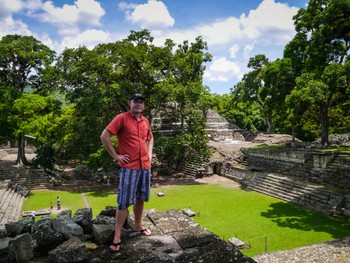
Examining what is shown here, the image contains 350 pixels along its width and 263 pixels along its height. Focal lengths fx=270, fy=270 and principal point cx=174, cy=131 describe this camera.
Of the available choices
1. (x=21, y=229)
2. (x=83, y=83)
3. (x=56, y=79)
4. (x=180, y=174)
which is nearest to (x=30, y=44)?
(x=56, y=79)

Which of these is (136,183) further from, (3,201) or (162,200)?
(3,201)

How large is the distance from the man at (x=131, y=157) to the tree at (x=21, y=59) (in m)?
22.0

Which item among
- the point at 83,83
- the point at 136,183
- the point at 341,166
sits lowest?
the point at 341,166

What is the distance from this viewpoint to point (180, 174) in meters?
24.4

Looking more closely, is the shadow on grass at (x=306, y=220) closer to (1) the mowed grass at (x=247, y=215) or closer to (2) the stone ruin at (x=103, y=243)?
(1) the mowed grass at (x=247, y=215)

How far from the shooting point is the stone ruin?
268 centimetres

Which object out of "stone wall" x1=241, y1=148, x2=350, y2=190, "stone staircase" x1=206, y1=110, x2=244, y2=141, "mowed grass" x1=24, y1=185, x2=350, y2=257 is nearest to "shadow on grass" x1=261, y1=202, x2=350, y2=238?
"mowed grass" x1=24, y1=185, x2=350, y2=257

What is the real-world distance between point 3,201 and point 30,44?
1397 centimetres

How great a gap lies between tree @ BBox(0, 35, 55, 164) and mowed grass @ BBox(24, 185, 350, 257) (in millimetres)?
10762

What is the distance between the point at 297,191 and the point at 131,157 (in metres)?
14.8

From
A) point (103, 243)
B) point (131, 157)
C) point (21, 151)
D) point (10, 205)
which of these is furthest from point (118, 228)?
point (21, 151)

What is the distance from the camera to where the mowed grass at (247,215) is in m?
9.79

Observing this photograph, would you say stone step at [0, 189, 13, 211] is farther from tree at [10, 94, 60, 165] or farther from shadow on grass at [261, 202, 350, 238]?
shadow on grass at [261, 202, 350, 238]

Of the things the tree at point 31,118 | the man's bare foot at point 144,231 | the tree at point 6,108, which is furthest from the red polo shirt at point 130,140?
the tree at point 6,108
